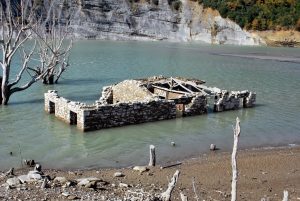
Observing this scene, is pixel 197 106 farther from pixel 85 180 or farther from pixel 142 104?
pixel 85 180

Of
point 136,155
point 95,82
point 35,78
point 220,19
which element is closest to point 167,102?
point 136,155

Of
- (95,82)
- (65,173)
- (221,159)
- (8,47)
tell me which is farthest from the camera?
(95,82)

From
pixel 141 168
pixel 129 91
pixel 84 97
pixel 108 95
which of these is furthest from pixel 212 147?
pixel 84 97

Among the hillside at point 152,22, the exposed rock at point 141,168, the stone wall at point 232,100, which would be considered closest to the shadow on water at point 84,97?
the stone wall at point 232,100

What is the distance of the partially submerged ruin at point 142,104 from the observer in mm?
21078

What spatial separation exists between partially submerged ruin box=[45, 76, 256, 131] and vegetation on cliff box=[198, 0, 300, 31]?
77896 millimetres

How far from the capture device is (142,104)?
22609 millimetres

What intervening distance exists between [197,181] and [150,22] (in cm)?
10124

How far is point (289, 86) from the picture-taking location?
38719 mm

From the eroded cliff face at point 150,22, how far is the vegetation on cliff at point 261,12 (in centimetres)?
187

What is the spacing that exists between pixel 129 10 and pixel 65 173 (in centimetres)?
10253

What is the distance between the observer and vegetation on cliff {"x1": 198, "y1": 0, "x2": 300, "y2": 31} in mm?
103250

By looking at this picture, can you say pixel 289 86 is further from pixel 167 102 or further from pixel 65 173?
pixel 65 173

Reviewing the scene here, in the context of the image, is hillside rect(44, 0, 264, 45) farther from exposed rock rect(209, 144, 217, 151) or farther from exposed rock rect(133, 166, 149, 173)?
exposed rock rect(133, 166, 149, 173)
